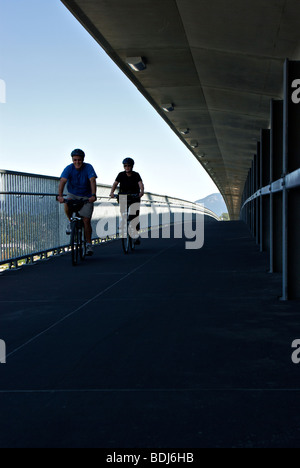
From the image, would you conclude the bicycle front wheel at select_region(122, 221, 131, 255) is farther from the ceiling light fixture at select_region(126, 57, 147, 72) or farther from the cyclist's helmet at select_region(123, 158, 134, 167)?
the ceiling light fixture at select_region(126, 57, 147, 72)

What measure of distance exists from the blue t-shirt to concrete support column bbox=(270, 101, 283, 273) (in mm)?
3439

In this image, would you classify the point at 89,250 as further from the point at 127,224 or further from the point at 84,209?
the point at 127,224

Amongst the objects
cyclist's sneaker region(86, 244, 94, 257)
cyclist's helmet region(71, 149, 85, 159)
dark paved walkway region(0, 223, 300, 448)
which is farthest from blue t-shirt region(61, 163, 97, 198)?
dark paved walkway region(0, 223, 300, 448)

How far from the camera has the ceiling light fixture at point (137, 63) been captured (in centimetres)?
1309

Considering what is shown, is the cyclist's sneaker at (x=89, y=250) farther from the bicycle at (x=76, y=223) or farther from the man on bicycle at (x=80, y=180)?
the man on bicycle at (x=80, y=180)

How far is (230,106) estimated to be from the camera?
17797 millimetres

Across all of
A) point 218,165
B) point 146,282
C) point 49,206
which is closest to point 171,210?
point 218,165

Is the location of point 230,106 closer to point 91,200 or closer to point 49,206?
point 49,206

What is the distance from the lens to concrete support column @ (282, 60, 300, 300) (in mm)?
6207

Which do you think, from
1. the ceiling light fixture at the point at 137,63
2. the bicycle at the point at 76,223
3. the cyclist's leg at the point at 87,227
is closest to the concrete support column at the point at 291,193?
the bicycle at the point at 76,223

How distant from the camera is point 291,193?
6438 millimetres

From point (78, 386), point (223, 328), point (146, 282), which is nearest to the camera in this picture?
point (78, 386)
